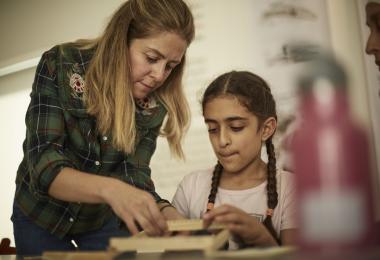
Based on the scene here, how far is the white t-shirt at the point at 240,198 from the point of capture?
1021mm

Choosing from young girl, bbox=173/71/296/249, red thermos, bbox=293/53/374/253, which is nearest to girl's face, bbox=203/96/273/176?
young girl, bbox=173/71/296/249

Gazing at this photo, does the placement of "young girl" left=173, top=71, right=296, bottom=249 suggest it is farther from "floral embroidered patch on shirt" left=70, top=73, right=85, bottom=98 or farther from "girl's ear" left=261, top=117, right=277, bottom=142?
"floral embroidered patch on shirt" left=70, top=73, right=85, bottom=98

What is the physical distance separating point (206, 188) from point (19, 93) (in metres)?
1.11

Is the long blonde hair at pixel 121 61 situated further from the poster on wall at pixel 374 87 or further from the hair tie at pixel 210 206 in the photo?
the poster on wall at pixel 374 87

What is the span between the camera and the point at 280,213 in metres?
1.03

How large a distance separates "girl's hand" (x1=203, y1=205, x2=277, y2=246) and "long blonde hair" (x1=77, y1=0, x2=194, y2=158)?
455mm

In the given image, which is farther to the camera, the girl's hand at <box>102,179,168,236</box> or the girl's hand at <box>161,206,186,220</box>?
the girl's hand at <box>161,206,186,220</box>

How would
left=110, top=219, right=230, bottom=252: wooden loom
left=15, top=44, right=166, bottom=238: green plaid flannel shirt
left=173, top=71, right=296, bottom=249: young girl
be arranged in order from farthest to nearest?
left=173, top=71, right=296, bottom=249: young girl < left=15, top=44, right=166, bottom=238: green plaid flannel shirt < left=110, top=219, right=230, bottom=252: wooden loom

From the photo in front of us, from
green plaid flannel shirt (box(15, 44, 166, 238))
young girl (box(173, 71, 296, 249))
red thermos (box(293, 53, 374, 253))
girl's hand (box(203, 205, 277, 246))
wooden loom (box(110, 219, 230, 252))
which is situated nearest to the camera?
red thermos (box(293, 53, 374, 253))

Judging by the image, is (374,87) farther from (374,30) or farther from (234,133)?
(234,133)

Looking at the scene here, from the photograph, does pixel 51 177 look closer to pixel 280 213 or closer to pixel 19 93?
pixel 280 213

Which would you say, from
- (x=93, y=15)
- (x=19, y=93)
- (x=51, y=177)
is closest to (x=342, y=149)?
(x=51, y=177)

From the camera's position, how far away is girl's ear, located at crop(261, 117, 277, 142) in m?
1.14

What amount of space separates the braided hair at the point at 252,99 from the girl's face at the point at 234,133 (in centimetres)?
2
